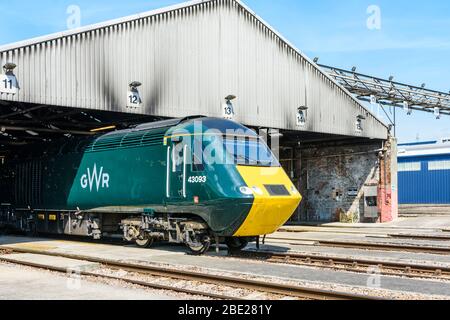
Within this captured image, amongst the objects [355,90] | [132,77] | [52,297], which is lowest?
[52,297]

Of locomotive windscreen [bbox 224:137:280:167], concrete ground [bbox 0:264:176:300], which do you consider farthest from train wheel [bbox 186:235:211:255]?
concrete ground [bbox 0:264:176:300]

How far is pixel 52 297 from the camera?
9.12 metres

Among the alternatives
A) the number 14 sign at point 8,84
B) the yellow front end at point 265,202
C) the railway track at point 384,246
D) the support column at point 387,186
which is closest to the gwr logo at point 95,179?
the number 14 sign at point 8,84

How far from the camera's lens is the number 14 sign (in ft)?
53.1

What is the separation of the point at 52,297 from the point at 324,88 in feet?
65.6

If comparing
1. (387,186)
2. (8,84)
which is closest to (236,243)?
(8,84)

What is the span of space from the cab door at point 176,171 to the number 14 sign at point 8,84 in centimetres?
519

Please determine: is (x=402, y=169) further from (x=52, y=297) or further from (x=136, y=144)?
(x=52, y=297)

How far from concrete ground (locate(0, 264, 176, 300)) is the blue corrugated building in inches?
1265

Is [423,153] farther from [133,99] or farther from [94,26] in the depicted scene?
[94,26]

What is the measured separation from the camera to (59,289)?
9930mm
